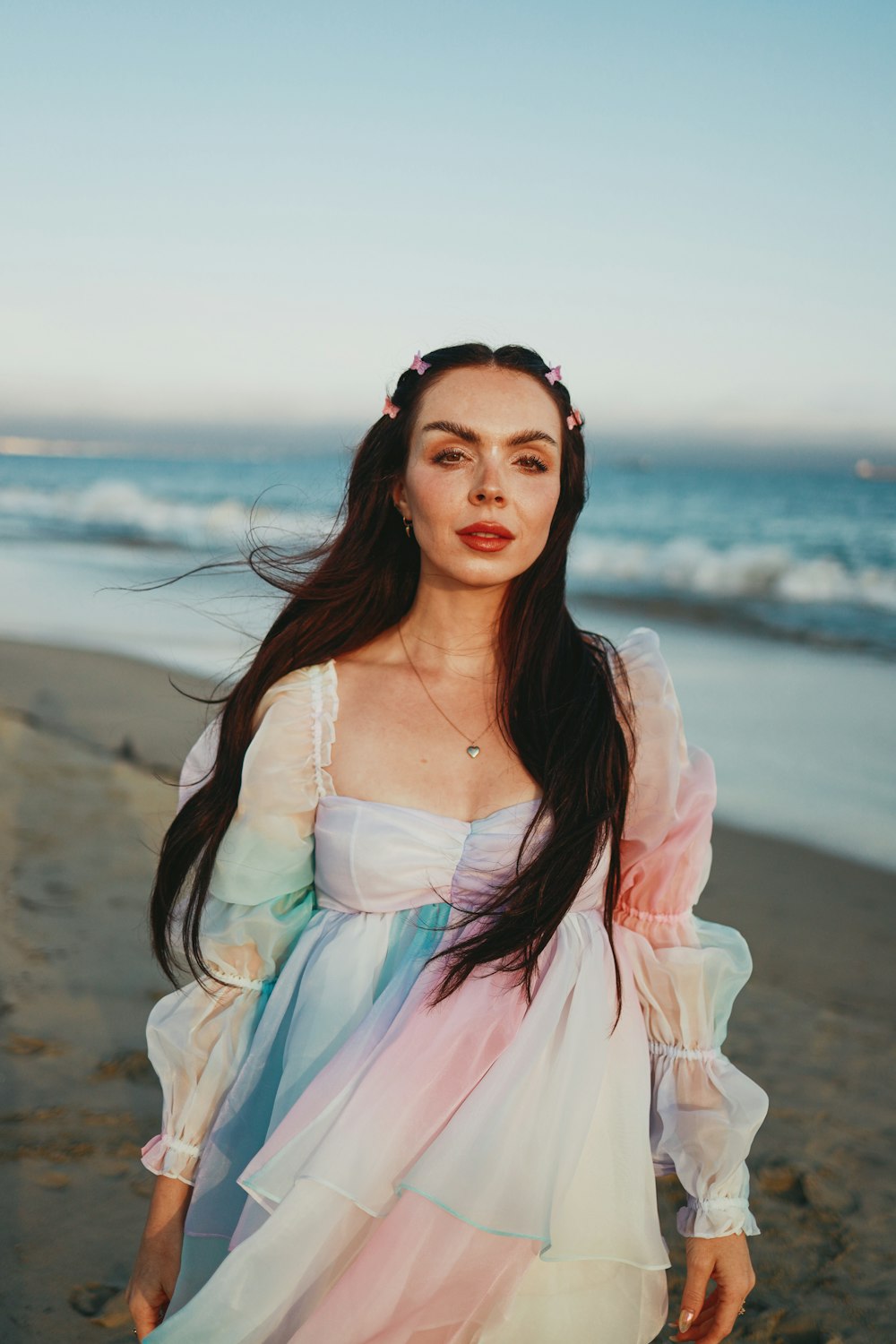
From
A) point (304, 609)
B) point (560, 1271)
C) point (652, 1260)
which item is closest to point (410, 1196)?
point (560, 1271)

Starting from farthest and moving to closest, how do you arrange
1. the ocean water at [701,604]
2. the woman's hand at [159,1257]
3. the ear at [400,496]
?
the ocean water at [701,604] → the ear at [400,496] → the woman's hand at [159,1257]

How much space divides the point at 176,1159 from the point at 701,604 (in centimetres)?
1332

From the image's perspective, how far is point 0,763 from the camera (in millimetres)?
6098

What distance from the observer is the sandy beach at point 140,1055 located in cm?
278

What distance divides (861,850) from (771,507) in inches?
1136

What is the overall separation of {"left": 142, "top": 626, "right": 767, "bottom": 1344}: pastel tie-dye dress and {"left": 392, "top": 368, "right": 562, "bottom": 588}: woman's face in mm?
337

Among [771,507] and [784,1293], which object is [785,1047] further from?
[771,507]

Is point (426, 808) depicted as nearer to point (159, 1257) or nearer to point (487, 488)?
point (487, 488)

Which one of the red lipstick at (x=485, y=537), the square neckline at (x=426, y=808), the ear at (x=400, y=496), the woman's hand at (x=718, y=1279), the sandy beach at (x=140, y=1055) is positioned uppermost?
the ear at (x=400, y=496)

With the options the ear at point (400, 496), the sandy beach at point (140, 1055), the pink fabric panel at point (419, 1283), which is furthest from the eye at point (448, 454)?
the sandy beach at point (140, 1055)

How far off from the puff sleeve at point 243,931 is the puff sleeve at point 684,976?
62 centimetres

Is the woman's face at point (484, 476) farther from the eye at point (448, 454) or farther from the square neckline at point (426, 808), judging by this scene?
the square neckline at point (426, 808)

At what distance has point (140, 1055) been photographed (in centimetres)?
361

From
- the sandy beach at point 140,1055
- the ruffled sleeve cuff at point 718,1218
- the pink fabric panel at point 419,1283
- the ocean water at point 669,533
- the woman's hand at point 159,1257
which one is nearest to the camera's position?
the pink fabric panel at point 419,1283
